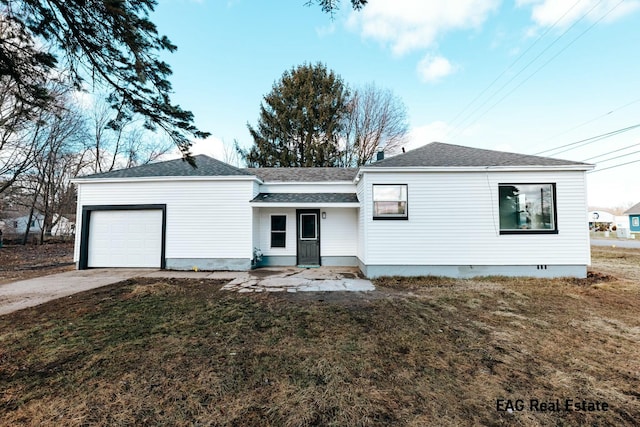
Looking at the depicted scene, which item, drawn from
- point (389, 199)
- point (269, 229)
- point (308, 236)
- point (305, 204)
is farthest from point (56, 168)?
point (389, 199)

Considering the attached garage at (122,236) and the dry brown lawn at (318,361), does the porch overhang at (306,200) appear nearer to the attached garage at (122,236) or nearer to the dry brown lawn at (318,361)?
the attached garage at (122,236)

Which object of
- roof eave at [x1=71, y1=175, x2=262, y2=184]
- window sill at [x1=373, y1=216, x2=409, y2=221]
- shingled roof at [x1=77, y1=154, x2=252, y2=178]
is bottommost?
window sill at [x1=373, y1=216, x2=409, y2=221]

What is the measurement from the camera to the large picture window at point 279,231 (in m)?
10.5

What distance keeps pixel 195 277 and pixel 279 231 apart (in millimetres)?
3463

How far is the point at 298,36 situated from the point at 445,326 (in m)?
9.94

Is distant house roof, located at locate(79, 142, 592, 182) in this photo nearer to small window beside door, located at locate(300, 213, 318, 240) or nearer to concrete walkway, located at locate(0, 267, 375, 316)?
small window beside door, located at locate(300, 213, 318, 240)

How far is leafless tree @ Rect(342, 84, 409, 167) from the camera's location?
819 inches

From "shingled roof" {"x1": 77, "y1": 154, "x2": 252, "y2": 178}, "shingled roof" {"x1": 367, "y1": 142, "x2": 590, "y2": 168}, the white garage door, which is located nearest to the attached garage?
the white garage door

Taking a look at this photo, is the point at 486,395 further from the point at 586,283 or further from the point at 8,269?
the point at 8,269

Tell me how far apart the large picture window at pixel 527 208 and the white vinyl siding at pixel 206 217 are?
830 cm

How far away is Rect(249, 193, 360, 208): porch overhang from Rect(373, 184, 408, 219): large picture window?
1206 mm

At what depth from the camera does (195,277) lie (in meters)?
8.23

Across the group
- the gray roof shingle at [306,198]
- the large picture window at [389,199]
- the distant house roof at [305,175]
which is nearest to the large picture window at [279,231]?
the gray roof shingle at [306,198]

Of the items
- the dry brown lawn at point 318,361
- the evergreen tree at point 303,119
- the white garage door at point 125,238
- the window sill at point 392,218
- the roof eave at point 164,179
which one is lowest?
the dry brown lawn at point 318,361
